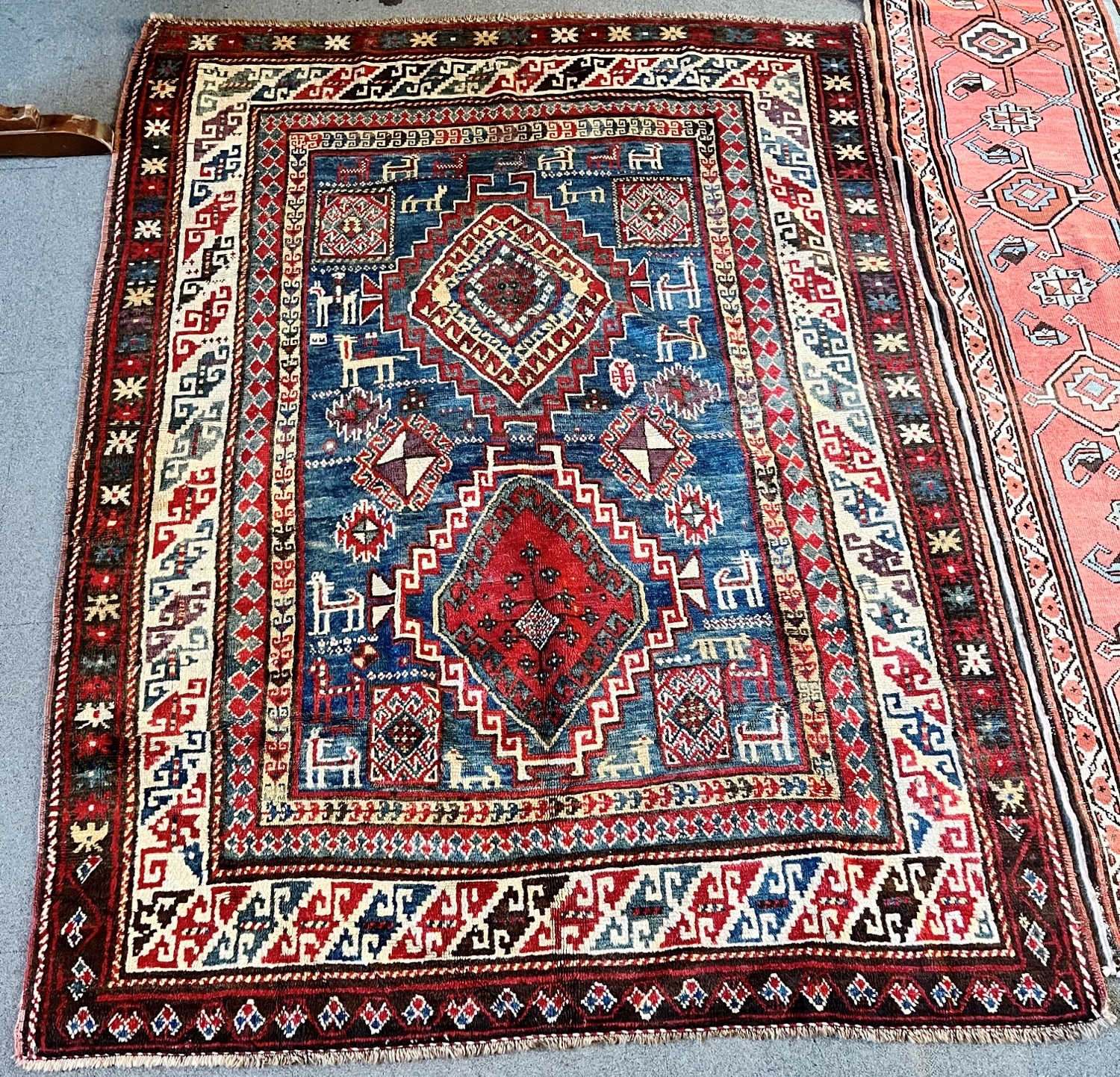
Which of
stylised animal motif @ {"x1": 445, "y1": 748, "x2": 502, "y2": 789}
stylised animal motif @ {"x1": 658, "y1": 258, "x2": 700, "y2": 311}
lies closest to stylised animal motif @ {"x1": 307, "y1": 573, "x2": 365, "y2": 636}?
stylised animal motif @ {"x1": 445, "y1": 748, "x2": 502, "y2": 789}

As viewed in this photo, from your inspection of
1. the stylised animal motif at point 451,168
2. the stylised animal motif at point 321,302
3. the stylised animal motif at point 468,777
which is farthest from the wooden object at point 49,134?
the stylised animal motif at point 468,777

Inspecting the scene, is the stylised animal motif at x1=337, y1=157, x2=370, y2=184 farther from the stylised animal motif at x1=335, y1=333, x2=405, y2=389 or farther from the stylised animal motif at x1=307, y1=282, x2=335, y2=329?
the stylised animal motif at x1=335, y1=333, x2=405, y2=389

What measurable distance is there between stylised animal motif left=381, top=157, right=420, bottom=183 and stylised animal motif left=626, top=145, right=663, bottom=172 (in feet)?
1.65

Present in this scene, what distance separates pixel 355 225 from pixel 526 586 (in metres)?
0.98

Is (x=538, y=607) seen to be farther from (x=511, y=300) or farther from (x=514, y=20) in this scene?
(x=514, y=20)

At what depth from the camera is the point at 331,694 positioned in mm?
2016

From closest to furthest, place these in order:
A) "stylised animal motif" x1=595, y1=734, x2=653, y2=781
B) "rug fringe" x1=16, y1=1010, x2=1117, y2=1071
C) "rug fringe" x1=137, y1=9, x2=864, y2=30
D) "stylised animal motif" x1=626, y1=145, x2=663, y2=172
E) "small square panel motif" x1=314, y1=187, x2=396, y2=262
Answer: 1. "rug fringe" x1=16, y1=1010, x2=1117, y2=1071
2. "stylised animal motif" x1=595, y1=734, x2=653, y2=781
3. "small square panel motif" x1=314, y1=187, x2=396, y2=262
4. "stylised animal motif" x1=626, y1=145, x2=663, y2=172
5. "rug fringe" x1=137, y1=9, x2=864, y2=30

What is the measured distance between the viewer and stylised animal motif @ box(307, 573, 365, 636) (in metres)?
2.06

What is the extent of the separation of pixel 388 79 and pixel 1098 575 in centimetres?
198

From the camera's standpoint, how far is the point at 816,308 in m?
2.36

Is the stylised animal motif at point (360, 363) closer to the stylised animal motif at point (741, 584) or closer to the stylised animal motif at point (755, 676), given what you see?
the stylised animal motif at point (741, 584)

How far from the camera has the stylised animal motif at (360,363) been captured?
2277 millimetres

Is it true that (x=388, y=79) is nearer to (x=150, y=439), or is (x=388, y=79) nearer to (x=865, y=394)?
(x=150, y=439)

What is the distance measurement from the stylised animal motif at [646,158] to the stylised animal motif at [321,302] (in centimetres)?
79
